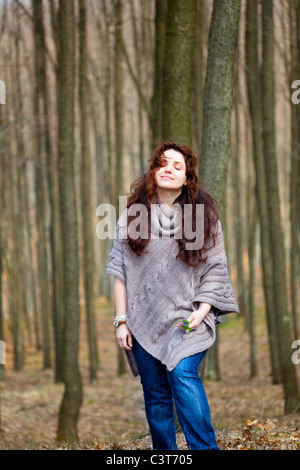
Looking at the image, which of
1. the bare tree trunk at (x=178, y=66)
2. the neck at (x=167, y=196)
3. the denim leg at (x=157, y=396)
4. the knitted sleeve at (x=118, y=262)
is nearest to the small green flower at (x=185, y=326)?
the denim leg at (x=157, y=396)

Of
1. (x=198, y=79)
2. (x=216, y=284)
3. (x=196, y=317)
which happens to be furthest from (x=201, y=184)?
(x=198, y=79)

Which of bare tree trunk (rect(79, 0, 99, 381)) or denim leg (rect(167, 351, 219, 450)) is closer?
denim leg (rect(167, 351, 219, 450))

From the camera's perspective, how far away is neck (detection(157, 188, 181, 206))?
355cm

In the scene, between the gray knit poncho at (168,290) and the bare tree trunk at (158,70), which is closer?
the gray knit poncho at (168,290)

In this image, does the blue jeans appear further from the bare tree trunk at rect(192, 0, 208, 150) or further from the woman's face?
the bare tree trunk at rect(192, 0, 208, 150)

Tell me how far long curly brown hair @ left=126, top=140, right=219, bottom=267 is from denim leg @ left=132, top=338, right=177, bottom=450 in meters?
0.61

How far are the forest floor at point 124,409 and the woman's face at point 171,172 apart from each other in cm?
178

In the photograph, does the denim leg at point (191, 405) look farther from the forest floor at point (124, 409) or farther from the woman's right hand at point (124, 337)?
the forest floor at point (124, 409)

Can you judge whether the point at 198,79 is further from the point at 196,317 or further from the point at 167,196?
the point at 196,317

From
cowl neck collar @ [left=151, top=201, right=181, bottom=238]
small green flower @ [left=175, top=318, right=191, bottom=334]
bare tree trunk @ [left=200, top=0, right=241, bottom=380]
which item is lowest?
small green flower @ [left=175, top=318, right=191, bottom=334]

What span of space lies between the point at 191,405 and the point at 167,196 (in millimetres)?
1216

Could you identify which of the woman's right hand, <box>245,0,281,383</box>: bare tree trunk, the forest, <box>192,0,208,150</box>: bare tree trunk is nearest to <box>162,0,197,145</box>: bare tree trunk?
the forest

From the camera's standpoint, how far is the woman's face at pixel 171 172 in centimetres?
348
